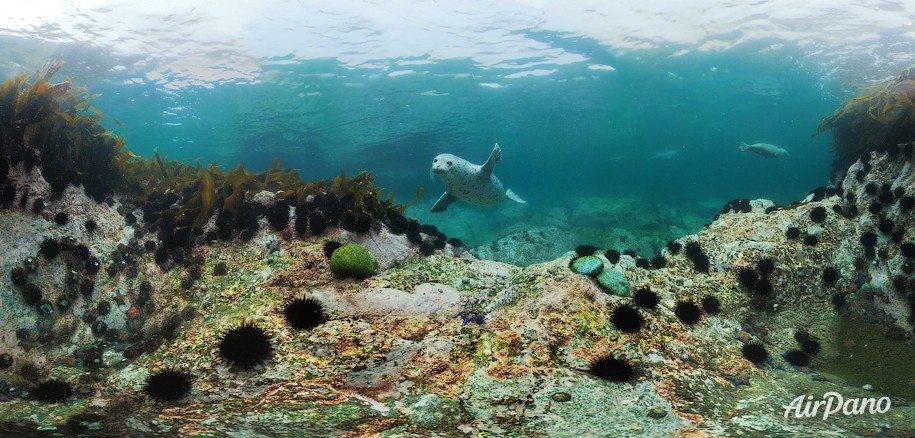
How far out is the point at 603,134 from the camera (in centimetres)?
6125

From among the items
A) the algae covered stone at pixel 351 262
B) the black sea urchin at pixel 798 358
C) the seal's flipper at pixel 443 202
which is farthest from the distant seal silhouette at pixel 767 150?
the algae covered stone at pixel 351 262

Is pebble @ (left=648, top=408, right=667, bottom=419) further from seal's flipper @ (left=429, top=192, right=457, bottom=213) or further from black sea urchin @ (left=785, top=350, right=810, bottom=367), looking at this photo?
seal's flipper @ (left=429, top=192, right=457, bottom=213)

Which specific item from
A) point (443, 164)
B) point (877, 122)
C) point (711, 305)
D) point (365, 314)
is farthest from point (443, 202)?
point (877, 122)

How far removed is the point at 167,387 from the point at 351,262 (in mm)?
2674

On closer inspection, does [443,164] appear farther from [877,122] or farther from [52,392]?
[877,122]

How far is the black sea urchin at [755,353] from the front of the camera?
529 cm

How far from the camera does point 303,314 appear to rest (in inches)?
199

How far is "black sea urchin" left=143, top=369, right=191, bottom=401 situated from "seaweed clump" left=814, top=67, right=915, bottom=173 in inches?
461

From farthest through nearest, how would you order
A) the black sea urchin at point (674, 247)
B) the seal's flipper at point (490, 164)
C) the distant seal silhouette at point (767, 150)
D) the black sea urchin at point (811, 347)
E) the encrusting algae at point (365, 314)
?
the distant seal silhouette at point (767, 150) → the seal's flipper at point (490, 164) → the black sea urchin at point (674, 247) → the black sea urchin at point (811, 347) → the encrusting algae at point (365, 314)

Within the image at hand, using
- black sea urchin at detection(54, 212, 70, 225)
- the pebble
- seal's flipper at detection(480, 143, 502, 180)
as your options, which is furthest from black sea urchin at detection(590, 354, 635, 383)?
seal's flipper at detection(480, 143, 502, 180)

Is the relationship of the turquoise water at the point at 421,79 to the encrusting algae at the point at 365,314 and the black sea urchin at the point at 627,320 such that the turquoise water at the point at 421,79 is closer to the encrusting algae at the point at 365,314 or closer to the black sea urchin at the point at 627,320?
the encrusting algae at the point at 365,314

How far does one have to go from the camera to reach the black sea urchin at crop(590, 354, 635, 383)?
171 inches

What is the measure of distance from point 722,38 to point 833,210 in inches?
878

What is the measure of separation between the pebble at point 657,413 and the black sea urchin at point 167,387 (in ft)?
15.5
